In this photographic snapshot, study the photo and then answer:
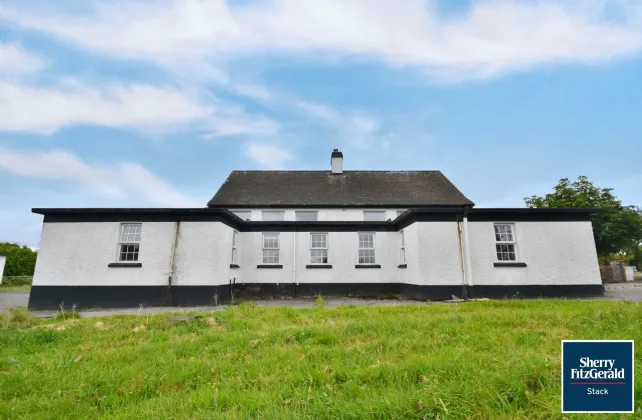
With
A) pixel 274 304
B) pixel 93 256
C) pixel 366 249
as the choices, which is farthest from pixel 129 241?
pixel 366 249

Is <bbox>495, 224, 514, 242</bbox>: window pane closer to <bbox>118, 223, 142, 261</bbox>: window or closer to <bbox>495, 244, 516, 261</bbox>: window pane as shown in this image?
<bbox>495, 244, 516, 261</bbox>: window pane

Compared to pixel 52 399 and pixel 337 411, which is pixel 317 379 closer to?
pixel 337 411

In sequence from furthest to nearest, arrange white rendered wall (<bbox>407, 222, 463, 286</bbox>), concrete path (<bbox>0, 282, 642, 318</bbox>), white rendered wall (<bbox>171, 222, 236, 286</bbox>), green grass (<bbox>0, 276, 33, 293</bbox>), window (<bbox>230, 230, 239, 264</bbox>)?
green grass (<bbox>0, 276, 33, 293</bbox>) < window (<bbox>230, 230, 239, 264</bbox>) < white rendered wall (<bbox>407, 222, 463, 286</bbox>) < white rendered wall (<bbox>171, 222, 236, 286</bbox>) < concrete path (<bbox>0, 282, 642, 318</bbox>)

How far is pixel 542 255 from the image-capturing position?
12859 millimetres

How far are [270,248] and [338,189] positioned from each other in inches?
346

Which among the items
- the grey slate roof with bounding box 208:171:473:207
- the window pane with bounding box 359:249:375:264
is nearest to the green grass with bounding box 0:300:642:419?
the window pane with bounding box 359:249:375:264

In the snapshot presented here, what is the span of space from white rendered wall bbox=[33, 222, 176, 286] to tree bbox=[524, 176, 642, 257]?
32.5 meters

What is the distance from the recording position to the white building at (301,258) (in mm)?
11930

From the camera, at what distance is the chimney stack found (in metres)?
25.0

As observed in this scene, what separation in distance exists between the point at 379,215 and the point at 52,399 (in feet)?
62.0

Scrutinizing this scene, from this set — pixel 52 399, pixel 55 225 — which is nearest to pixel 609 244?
pixel 52 399

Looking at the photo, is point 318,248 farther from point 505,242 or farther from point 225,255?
point 505,242

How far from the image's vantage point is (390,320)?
664 centimetres

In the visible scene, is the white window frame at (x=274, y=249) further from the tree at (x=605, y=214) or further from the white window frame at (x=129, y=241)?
the tree at (x=605, y=214)
